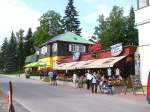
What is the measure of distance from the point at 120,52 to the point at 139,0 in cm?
751

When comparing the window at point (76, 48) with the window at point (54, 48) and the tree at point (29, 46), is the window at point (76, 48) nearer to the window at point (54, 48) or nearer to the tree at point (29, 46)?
the window at point (54, 48)

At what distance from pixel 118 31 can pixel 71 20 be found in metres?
25.6

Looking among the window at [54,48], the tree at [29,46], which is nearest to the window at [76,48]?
the window at [54,48]

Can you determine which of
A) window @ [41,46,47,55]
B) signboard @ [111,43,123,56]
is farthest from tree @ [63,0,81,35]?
signboard @ [111,43,123,56]

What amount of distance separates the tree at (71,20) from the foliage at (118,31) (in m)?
15.6

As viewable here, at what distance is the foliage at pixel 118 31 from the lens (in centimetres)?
9419

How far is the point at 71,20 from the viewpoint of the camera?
118 metres

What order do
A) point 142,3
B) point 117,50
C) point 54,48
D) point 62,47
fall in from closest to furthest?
point 142,3 < point 117,50 < point 62,47 < point 54,48

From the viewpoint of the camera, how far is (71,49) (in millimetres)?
82688

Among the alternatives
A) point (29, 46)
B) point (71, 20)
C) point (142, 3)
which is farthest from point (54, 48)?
point (29, 46)

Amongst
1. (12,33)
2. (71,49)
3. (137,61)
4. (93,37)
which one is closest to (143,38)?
(137,61)

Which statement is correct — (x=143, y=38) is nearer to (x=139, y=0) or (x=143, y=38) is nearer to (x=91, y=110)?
(x=139, y=0)

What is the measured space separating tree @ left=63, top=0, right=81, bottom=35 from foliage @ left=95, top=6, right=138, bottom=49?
15602 mm

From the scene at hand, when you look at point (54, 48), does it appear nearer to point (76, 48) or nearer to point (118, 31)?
point (76, 48)
